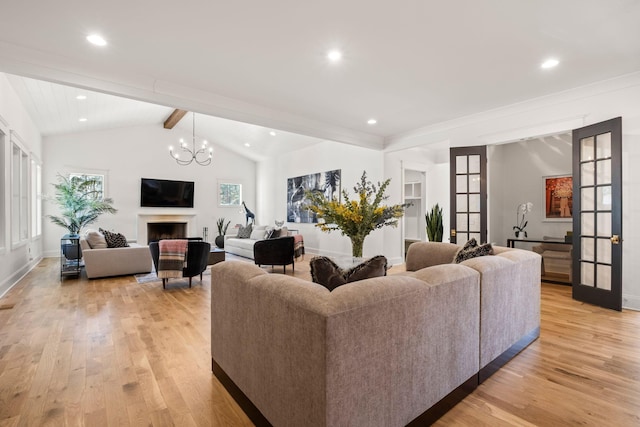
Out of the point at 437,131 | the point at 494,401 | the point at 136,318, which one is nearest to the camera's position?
the point at 494,401

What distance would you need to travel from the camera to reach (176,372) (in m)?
2.19

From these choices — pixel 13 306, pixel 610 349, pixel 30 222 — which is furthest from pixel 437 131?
Answer: pixel 30 222

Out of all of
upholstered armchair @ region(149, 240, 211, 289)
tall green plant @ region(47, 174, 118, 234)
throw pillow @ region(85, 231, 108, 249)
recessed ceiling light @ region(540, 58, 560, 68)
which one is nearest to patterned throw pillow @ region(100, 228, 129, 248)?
throw pillow @ region(85, 231, 108, 249)

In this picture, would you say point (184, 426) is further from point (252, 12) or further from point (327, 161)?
point (327, 161)

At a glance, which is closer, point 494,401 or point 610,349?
point 494,401

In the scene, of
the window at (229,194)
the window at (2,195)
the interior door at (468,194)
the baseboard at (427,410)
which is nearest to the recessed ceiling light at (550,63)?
the interior door at (468,194)

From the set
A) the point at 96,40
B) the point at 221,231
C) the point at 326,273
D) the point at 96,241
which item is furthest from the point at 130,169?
the point at 326,273

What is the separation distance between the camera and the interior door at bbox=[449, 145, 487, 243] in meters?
4.82

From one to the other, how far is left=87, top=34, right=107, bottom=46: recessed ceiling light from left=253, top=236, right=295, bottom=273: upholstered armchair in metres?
3.55

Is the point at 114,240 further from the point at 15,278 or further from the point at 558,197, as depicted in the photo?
the point at 558,197

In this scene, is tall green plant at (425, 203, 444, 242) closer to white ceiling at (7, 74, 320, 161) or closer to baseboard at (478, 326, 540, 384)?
baseboard at (478, 326, 540, 384)

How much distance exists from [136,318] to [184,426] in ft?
6.80

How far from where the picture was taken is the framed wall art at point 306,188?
25.3ft

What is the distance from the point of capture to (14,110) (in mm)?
4750
